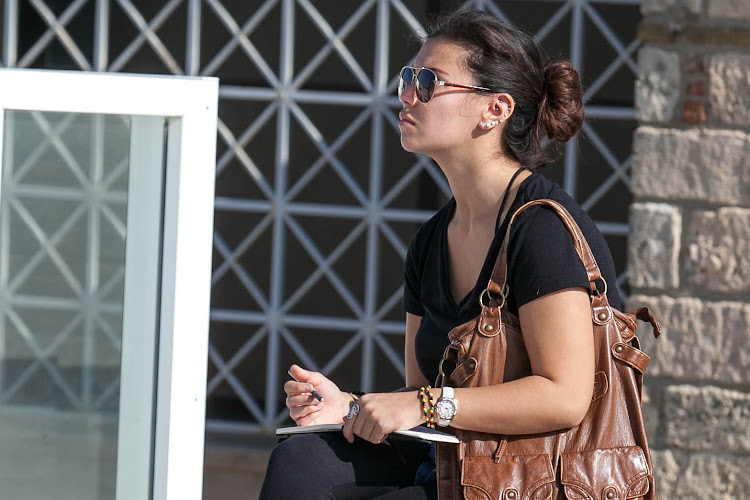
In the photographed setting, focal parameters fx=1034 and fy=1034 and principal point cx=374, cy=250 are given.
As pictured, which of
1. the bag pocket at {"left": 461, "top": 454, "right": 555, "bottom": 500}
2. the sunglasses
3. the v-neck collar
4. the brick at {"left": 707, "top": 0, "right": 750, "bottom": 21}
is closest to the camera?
the bag pocket at {"left": 461, "top": 454, "right": 555, "bottom": 500}

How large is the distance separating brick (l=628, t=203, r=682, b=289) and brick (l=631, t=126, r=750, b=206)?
0.18 feet

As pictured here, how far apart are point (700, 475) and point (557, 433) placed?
201 cm

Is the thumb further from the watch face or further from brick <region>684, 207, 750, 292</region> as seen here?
brick <region>684, 207, 750, 292</region>

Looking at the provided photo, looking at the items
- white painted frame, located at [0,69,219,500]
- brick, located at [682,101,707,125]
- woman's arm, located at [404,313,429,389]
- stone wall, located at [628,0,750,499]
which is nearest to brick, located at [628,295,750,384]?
stone wall, located at [628,0,750,499]

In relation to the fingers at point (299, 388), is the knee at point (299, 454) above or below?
below

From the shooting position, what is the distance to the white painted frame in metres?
1.71

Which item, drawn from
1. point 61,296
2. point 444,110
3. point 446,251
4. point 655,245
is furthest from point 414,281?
point 655,245

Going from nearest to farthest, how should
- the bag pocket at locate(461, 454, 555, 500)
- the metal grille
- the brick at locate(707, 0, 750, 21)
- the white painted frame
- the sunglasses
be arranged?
the white painted frame
the bag pocket at locate(461, 454, 555, 500)
the sunglasses
the brick at locate(707, 0, 750, 21)
the metal grille

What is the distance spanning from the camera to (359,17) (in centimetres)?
453

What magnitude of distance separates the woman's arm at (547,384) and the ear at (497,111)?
1.52 feet

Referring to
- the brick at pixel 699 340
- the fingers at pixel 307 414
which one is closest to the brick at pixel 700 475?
the brick at pixel 699 340

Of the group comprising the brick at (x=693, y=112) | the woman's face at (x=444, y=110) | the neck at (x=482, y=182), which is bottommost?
the neck at (x=482, y=182)

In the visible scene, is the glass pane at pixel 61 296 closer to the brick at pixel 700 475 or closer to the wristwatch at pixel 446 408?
the wristwatch at pixel 446 408

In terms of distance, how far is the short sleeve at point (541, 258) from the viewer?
1838 millimetres
